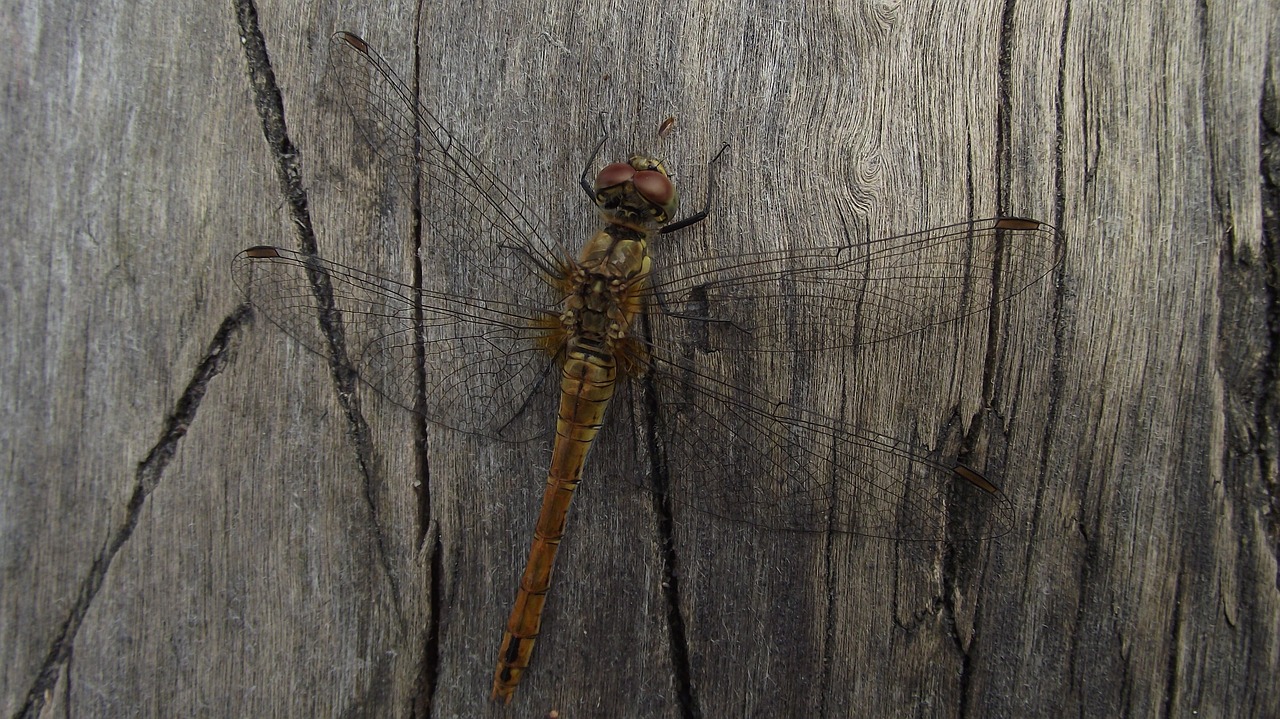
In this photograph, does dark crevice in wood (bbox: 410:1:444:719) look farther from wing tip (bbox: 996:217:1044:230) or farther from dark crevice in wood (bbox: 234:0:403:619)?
wing tip (bbox: 996:217:1044:230)

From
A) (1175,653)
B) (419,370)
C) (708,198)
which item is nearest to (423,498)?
(419,370)

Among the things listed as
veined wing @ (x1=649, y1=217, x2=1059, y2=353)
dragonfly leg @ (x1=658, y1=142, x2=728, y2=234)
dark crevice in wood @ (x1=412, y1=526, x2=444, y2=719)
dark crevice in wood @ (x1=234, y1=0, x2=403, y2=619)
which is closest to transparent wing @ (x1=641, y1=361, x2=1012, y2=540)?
veined wing @ (x1=649, y1=217, x2=1059, y2=353)

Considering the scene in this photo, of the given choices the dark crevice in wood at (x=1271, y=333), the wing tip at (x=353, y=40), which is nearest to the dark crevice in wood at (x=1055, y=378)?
the dark crevice in wood at (x=1271, y=333)

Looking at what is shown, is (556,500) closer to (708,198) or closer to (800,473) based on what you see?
(800,473)

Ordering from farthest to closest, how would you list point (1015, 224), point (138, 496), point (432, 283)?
1. point (432, 283)
2. point (138, 496)
3. point (1015, 224)

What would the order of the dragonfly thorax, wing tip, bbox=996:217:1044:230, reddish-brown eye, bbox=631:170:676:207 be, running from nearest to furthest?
wing tip, bbox=996:217:1044:230 → reddish-brown eye, bbox=631:170:676:207 → the dragonfly thorax

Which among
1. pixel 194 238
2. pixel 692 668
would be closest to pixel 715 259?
pixel 692 668

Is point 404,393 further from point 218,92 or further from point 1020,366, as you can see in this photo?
point 1020,366
